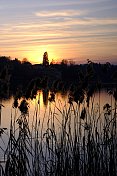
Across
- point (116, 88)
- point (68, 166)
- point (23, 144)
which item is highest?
point (116, 88)

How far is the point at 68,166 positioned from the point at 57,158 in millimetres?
216

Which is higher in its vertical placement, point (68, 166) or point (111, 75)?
point (111, 75)

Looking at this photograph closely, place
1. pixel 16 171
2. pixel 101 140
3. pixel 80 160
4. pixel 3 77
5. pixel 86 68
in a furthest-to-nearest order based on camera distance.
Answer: pixel 101 140, pixel 80 160, pixel 86 68, pixel 16 171, pixel 3 77

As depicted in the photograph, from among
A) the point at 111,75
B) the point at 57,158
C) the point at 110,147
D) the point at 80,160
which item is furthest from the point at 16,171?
the point at 111,75

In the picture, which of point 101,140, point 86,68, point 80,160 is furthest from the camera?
point 101,140

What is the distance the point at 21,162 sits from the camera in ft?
17.0

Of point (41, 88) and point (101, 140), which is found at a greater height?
point (41, 88)

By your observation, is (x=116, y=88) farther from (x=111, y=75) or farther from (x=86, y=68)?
(x=86, y=68)

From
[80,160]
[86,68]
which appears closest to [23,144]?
[80,160]

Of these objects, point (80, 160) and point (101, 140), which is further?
point (101, 140)

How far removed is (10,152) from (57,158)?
0.82m

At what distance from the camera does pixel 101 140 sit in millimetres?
6457

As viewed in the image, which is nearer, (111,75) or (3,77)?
(3,77)

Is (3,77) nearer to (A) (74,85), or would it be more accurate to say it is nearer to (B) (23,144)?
(B) (23,144)
